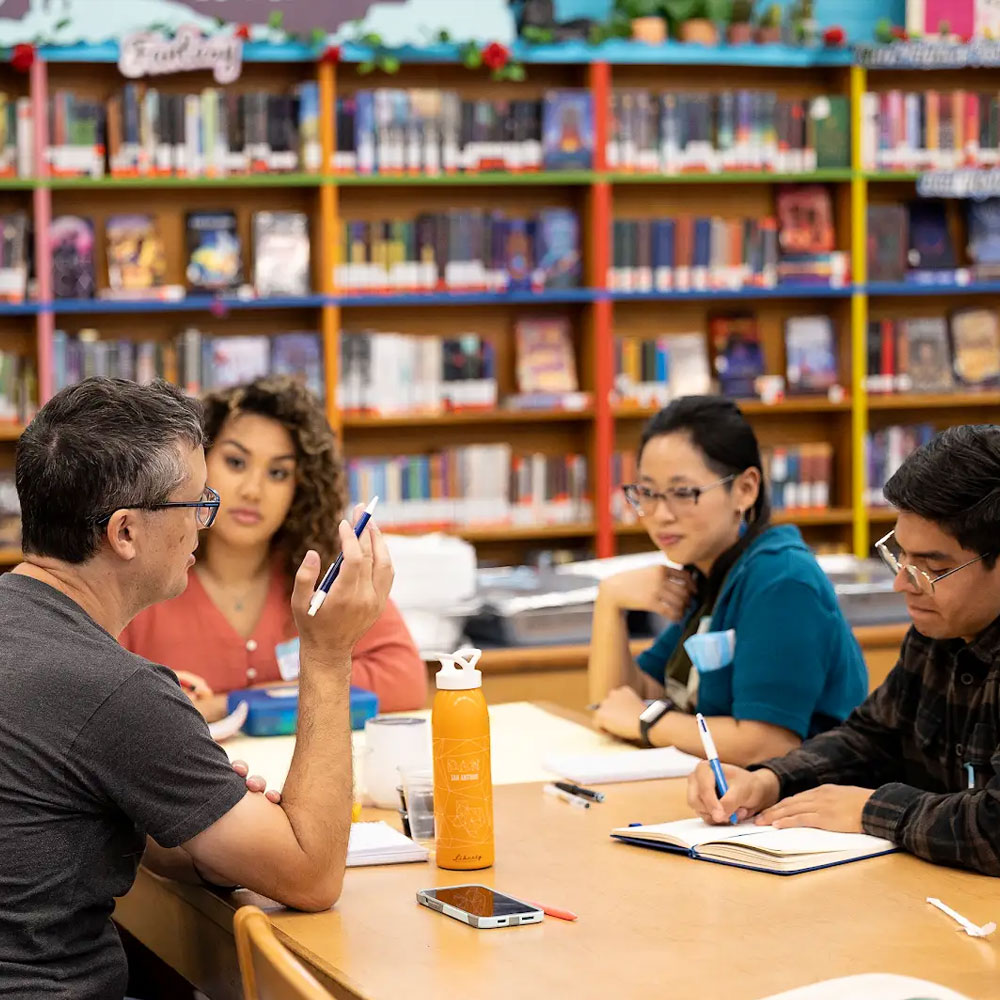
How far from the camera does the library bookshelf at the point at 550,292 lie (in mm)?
5156

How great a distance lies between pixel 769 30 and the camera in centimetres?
548

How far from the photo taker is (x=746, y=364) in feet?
18.8

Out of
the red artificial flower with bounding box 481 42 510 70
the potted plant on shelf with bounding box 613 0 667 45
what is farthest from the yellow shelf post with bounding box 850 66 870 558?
the red artificial flower with bounding box 481 42 510 70

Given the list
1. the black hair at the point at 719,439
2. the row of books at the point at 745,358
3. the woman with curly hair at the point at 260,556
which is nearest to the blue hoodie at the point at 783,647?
the black hair at the point at 719,439

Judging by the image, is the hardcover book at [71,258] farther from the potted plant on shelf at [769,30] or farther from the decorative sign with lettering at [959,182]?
the decorative sign with lettering at [959,182]

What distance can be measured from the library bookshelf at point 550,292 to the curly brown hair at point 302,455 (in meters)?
2.18

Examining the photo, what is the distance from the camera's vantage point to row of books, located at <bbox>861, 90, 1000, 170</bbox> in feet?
18.3

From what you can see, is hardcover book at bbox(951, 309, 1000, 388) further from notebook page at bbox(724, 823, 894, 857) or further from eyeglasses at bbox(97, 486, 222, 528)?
eyeglasses at bbox(97, 486, 222, 528)

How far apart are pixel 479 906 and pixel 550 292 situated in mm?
3892

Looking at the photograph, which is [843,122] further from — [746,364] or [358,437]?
[358,437]

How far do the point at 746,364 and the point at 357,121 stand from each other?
1.71m

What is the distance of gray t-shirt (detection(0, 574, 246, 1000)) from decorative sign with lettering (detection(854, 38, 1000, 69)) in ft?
14.9

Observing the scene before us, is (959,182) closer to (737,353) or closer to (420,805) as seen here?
(737,353)

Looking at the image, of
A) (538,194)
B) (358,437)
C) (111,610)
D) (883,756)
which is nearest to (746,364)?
(538,194)
